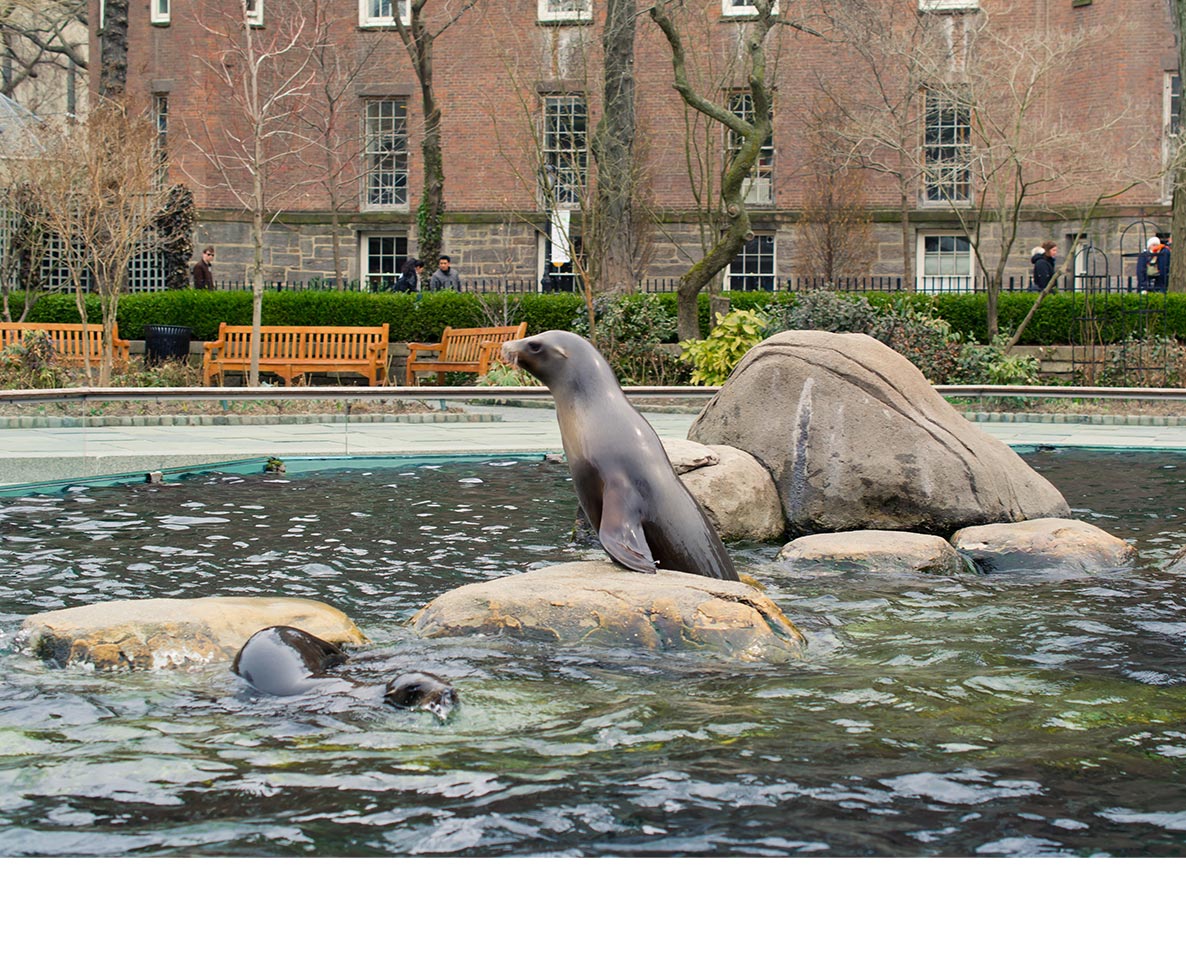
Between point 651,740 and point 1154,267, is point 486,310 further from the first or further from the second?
point 651,740

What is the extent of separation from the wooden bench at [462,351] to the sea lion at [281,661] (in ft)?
47.7

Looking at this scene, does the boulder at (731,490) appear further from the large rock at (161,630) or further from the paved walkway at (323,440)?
the paved walkway at (323,440)

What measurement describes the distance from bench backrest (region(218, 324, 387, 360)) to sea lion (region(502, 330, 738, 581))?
578 inches

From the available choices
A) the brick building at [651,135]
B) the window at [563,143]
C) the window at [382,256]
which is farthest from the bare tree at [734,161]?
the window at [382,256]

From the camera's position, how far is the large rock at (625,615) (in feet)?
17.7

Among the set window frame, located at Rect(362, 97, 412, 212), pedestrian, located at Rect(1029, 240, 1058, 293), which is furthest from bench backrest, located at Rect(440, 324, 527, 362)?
window frame, located at Rect(362, 97, 412, 212)

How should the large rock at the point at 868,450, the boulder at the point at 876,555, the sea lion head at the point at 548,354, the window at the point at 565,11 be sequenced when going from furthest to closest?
the window at the point at 565,11
the large rock at the point at 868,450
the boulder at the point at 876,555
the sea lion head at the point at 548,354

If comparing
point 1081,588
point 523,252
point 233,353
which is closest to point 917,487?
point 1081,588

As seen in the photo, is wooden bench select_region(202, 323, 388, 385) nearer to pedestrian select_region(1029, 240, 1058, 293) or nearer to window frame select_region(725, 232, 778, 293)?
pedestrian select_region(1029, 240, 1058, 293)

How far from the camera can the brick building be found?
28.5m

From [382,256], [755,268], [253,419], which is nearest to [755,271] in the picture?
[755,268]

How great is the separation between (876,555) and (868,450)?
1415mm

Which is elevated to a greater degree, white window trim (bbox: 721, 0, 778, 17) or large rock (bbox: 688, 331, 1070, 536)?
white window trim (bbox: 721, 0, 778, 17)

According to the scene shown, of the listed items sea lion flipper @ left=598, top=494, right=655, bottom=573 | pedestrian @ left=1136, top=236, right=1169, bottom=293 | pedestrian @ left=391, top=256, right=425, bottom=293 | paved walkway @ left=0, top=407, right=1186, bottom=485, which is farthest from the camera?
pedestrian @ left=391, top=256, right=425, bottom=293
